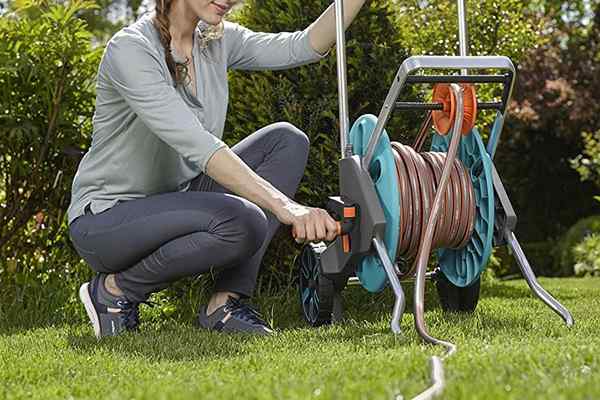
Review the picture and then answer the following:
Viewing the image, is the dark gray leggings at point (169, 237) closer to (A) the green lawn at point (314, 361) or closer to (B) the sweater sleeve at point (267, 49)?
(A) the green lawn at point (314, 361)

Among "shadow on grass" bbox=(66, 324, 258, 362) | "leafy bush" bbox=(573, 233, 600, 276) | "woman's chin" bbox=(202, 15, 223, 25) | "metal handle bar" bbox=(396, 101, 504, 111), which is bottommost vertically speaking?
"leafy bush" bbox=(573, 233, 600, 276)

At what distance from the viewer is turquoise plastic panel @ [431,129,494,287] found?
3.36 m

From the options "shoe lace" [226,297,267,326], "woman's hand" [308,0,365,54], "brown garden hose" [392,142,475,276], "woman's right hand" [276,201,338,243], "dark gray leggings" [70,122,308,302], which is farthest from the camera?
"woman's hand" [308,0,365,54]

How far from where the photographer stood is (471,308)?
12.5ft

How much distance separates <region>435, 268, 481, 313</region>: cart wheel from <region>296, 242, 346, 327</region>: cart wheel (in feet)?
1.48

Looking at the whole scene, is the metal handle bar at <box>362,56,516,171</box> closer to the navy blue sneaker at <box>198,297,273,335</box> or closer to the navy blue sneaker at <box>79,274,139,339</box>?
the navy blue sneaker at <box>198,297,273,335</box>

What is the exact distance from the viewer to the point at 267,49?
3893 mm

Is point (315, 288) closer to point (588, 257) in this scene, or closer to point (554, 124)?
point (588, 257)

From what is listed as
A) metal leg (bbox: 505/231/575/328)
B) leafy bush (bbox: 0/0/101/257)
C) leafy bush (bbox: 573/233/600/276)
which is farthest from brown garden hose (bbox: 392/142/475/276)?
leafy bush (bbox: 573/233/600/276)

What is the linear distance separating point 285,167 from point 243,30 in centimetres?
56

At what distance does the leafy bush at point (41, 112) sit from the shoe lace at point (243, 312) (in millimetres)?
1351

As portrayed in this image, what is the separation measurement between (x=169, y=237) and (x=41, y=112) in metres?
1.41

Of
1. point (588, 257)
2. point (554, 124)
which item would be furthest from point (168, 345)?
point (554, 124)

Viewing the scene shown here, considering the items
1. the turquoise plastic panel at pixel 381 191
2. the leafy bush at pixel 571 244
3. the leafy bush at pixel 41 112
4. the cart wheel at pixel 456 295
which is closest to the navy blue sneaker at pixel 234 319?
the turquoise plastic panel at pixel 381 191
